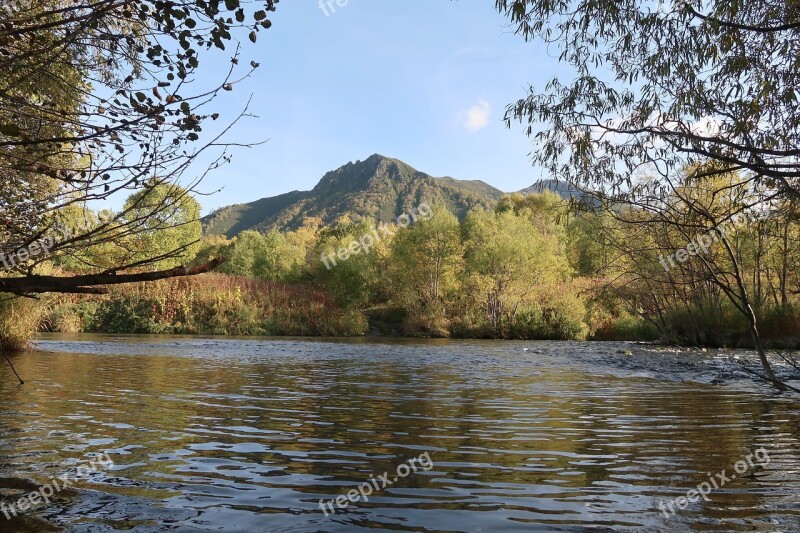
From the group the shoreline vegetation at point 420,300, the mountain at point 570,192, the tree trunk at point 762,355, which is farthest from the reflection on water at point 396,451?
the shoreline vegetation at point 420,300

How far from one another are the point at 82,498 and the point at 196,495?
827mm

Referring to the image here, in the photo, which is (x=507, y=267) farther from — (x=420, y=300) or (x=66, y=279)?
(x=66, y=279)

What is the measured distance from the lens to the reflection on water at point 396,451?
13.5 feet

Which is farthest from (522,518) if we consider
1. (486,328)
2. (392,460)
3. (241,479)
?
(486,328)

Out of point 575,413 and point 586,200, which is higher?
point 586,200

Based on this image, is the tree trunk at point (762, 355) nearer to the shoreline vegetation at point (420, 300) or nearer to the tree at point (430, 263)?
the shoreline vegetation at point (420, 300)

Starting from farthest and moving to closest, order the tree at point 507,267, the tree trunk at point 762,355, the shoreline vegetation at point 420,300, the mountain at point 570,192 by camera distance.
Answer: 1. the tree at point 507,267
2. the shoreline vegetation at point 420,300
3. the mountain at point 570,192
4. the tree trunk at point 762,355

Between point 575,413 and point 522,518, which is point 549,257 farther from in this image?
point 522,518

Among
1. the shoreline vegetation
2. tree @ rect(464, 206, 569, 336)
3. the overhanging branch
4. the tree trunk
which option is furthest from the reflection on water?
tree @ rect(464, 206, 569, 336)

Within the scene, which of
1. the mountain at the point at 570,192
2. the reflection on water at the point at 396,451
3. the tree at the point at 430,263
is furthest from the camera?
the tree at the point at 430,263

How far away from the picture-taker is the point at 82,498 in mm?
4406

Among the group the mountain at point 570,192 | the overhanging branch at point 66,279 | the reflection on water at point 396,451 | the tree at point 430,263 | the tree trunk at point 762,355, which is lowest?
the reflection on water at point 396,451

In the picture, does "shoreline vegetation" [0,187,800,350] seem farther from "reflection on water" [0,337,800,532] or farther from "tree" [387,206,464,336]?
"reflection on water" [0,337,800,532]

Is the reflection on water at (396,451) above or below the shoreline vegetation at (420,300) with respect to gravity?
below
